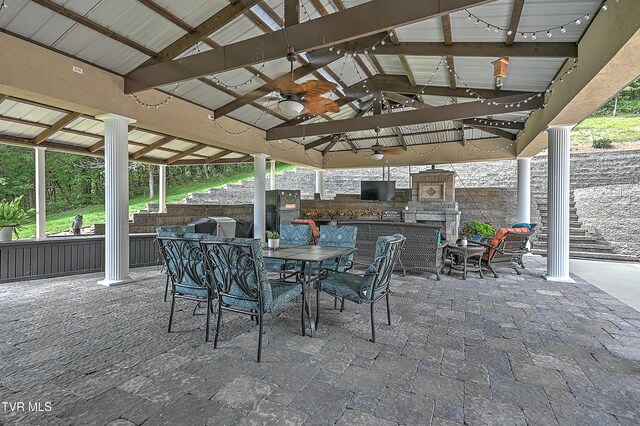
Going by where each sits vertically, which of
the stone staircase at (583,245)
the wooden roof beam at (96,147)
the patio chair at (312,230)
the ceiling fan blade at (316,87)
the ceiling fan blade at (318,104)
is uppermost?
the wooden roof beam at (96,147)

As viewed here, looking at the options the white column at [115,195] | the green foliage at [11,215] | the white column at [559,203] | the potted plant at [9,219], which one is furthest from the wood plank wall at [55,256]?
the white column at [559,203]

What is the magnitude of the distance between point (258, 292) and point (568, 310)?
367 centimetres

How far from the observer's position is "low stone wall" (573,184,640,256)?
23.7 ft

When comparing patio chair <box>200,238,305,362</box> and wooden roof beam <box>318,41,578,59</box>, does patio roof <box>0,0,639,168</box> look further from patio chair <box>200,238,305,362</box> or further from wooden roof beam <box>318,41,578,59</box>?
patio chair <box>200,238,305,362</box>

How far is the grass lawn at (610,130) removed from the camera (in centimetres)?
1382

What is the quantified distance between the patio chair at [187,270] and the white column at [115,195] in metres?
2.48

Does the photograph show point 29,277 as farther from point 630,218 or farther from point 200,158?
point 630,218

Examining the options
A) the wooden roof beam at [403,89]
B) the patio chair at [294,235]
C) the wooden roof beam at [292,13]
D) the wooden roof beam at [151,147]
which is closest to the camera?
the wooden roof beam at [292,13]

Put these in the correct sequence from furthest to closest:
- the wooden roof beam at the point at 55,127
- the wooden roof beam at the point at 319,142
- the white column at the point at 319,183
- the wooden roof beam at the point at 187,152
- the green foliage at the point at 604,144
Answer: the white column at the point at 319,183
the green foliage at the point at 604,144
the wooden roof beam at the point at 319,142
the wooden roof beam at the point at 187,152
the wooden roof beam at the point at 55,127

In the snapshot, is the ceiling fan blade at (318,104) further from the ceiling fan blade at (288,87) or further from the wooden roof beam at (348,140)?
the wooden roof beam at (348,140)

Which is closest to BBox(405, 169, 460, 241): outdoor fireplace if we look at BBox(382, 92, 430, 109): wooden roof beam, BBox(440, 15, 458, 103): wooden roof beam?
BBox(382, 92, 430, 109): wooden roof beam

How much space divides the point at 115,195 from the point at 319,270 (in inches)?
144

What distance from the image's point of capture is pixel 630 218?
7.29 metres

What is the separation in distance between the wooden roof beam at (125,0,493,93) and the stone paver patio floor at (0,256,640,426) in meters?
2.97
